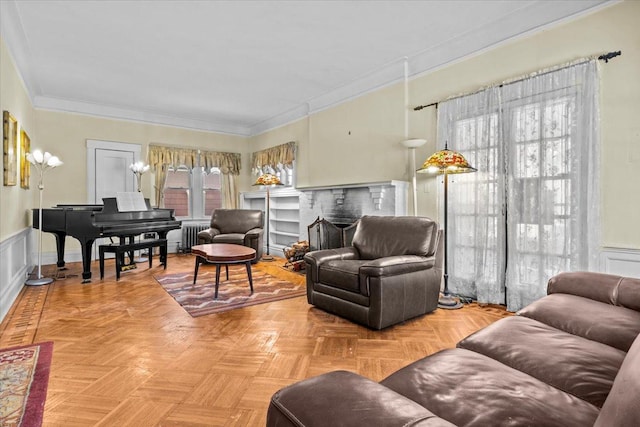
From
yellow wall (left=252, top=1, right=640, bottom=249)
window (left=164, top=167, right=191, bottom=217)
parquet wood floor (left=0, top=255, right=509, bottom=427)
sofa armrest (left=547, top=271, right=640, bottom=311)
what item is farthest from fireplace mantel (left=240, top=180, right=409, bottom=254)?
sofa armrest (left=547, top=271, right=640, bottom=311)

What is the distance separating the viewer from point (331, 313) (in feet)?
10.6

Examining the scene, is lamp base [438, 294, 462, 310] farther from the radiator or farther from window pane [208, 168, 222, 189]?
window pane [208, 168, 222, 189]

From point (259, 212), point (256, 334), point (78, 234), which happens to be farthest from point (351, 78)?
point (78, 234)

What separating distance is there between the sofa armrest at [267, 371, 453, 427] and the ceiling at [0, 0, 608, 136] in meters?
3.28

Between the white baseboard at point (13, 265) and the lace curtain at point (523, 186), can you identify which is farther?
the white baseboard at point (13, 265)

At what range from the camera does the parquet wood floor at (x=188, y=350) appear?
177cm

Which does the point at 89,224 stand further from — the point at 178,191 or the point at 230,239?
the point at 178,191

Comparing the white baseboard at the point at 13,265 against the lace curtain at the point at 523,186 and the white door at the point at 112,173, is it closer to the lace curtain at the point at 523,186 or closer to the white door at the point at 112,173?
the white door at the point at 112,173

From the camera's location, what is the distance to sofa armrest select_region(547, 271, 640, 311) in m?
1.80

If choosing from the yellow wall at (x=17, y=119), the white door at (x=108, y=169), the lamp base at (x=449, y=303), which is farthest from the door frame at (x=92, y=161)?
the lamp base at (x=449, y=303)

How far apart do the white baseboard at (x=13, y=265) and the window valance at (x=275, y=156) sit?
161 inches

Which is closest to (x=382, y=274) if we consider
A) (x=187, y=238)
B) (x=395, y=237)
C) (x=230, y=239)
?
(x=395, y=237)

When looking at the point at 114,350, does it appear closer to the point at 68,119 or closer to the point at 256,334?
the point at 256,334

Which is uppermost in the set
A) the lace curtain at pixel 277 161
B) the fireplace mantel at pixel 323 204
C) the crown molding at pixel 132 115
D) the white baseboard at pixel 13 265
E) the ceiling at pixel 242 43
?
the ceiling at pixel 242 43
